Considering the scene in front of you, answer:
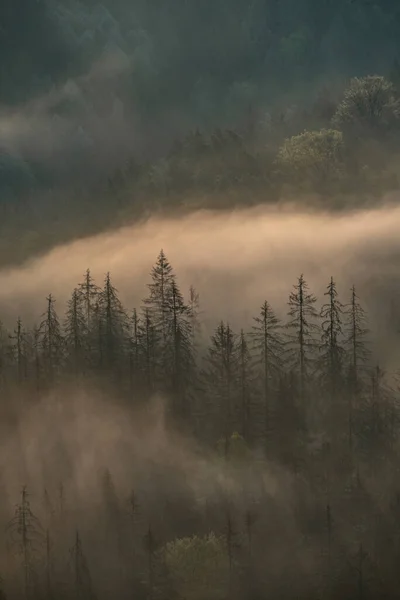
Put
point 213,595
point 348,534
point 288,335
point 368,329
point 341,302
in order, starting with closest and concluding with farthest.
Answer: point 213,595 < point 348,534 < point 288,335 < point 368,329 < point 341,302

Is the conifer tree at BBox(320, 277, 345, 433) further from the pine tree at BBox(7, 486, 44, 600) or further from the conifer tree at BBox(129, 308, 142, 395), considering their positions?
the pine tree at BBox(7, 486, 44, 600)

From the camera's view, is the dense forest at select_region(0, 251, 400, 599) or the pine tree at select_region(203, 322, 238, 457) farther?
the pine tree at select_region(203, 322, 238, 457)

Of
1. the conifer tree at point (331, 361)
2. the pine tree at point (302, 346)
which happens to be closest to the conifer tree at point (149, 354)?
the pine tree at point (302, 346)

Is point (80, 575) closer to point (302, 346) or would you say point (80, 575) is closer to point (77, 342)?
point (77, 342)

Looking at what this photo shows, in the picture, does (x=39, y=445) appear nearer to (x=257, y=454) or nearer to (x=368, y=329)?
(x=257, y=454)

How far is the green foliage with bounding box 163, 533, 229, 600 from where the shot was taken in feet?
429

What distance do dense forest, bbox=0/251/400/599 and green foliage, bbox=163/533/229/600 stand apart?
0.24 metres

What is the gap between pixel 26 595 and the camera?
135000 mm

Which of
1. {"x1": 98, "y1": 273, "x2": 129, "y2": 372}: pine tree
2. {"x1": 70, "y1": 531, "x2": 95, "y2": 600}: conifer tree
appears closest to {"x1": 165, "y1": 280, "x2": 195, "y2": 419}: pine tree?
{"x1": 98, "y1": 273, "x2": 129, "y2": 372}: pine tree

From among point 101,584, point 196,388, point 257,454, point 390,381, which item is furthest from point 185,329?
point 101,584

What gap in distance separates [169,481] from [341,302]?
6631 centimetres

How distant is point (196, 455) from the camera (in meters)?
154

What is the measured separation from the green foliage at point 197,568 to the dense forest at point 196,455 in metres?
0.24

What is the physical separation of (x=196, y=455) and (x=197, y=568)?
86.8 ft
